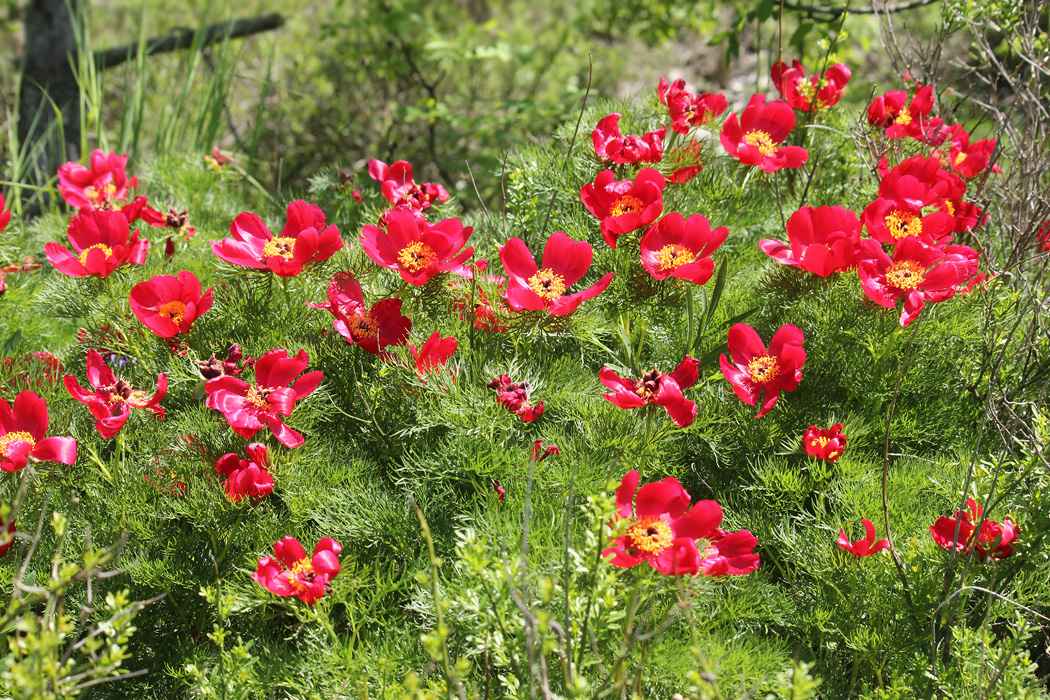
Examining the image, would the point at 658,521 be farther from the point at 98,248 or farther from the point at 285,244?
the point at 98,248

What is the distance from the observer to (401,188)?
1.61m

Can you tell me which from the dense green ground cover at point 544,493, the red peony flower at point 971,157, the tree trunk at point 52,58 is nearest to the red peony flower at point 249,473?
the dense green ground cover at point 544,493

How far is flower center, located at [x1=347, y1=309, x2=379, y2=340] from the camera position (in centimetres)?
128

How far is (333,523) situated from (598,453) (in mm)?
456

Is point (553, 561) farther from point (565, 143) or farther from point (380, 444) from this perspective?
point (565, 143)

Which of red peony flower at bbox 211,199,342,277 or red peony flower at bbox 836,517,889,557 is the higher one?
red peony flower at bbox 211,199,342,277

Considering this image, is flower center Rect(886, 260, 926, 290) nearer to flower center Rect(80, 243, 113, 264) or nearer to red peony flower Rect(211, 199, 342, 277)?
red peony flower Rect(211, 199, 342, 277)

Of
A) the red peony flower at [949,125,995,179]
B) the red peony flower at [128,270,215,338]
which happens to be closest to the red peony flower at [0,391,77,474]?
the red peony flower at [128,270,215,338]

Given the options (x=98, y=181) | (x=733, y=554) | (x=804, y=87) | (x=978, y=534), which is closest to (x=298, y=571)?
(x=733, y=554)

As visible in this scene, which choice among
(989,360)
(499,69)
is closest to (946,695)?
(989,360)

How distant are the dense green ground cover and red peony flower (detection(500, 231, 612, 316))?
7cm

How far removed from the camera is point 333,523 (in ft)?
3.99

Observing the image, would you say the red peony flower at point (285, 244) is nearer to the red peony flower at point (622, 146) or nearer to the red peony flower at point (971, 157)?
the red peony flower at point (622, 146)

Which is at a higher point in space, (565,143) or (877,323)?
(565,143)
